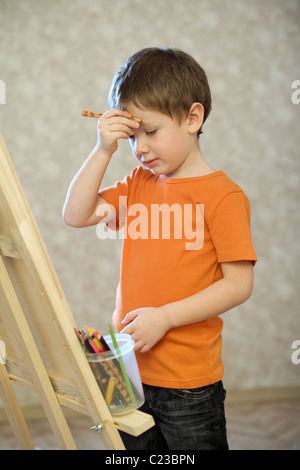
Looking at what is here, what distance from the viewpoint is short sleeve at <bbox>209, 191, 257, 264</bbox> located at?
38.7 inches

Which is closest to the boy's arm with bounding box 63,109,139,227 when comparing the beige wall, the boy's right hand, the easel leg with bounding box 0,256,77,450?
the boy's right hand

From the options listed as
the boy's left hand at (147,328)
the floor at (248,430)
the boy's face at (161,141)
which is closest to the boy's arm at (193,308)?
the boy's left hand at (147,328)

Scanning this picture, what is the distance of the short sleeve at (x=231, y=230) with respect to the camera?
0.98 metres

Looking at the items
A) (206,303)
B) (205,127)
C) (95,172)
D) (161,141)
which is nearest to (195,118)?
(161,141)

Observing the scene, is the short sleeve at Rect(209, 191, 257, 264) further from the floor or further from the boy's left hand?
the floor

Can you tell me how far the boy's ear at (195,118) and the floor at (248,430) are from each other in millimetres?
1482

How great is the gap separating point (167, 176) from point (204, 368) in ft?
1.35

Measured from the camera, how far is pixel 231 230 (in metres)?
0.99

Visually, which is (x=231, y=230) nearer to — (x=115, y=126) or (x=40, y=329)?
(x=115, y=126)

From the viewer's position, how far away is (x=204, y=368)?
106 centimetres

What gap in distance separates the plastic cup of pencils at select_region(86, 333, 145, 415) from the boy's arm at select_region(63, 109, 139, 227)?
34cm

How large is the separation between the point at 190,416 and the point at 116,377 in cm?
26

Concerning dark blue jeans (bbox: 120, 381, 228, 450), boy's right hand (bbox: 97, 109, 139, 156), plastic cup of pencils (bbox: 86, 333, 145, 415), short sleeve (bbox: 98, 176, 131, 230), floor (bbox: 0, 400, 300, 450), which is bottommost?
floor (bbox: 0, 400, 300, 450)
